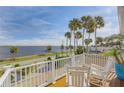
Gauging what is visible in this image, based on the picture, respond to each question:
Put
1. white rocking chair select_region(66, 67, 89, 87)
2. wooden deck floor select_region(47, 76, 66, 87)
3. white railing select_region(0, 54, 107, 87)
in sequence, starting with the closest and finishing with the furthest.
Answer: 1. white rocking chair select_region(66, 67, 89, 87)
2. white railing select_region(0, 54, 107, 87)
3. wooden deck floor select_region(47, 76, 66, 87)

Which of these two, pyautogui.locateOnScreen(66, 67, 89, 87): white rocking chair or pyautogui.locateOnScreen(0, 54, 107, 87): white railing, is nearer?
pyautogui.locateOnScreen(66, 67, 89, 87): white rocking chair

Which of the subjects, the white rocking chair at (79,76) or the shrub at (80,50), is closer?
the white rocking chair at (79,76)

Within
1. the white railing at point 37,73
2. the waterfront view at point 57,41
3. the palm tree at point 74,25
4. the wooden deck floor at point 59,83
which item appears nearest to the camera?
the white railing at point 37,73

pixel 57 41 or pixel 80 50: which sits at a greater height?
pixel 57 41

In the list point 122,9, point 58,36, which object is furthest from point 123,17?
point 58,36

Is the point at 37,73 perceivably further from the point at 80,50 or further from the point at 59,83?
the point at 80,50

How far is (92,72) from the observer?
4254mm

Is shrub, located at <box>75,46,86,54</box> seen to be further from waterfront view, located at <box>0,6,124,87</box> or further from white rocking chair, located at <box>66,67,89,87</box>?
white rocking chair, located at <box>66,67,89,87</box>

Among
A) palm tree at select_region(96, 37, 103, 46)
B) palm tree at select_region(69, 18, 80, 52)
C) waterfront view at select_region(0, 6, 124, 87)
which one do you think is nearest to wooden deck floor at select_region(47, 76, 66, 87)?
waterfront view at select_region(0, 6, 124, 87)

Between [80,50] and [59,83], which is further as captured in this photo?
[80,50]

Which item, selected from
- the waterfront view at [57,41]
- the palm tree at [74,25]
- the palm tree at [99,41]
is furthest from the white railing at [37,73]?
the palm tree at [74,25]

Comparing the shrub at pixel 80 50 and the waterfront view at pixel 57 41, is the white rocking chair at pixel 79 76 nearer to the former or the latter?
the waterfront view at pixel 57 41

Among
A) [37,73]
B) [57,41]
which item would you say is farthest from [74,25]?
[37,73]

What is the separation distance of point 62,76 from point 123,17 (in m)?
2.51
